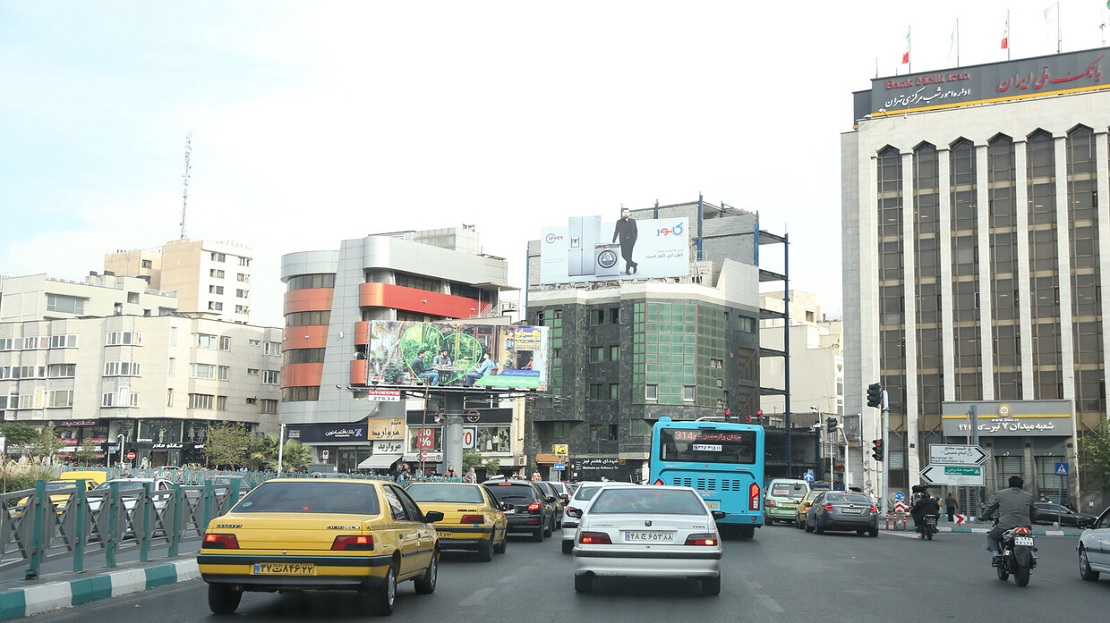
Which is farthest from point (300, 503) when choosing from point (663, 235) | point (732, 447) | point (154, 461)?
point (154, 461)

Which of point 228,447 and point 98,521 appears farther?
point 228,447

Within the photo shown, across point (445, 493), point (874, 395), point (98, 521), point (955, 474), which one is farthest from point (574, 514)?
point (955, 474)

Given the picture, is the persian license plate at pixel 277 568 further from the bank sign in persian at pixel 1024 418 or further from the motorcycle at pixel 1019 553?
the bank sign in persian at pixel 1024 418

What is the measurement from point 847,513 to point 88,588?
25.6 meters

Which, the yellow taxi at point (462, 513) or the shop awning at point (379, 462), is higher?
the yellow taxi at point (462, 513)

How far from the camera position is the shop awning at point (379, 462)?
314 feet

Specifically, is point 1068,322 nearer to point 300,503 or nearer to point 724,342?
point 724,342

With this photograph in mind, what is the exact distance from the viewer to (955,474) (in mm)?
42906

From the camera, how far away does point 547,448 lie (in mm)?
93812

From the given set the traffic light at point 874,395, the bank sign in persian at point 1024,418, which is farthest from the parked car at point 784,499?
the bank sign in persian at point 1024,418

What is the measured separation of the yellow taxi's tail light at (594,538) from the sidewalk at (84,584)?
5.53 metres

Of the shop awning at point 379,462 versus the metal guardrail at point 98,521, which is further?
the shop awning at point 379,462

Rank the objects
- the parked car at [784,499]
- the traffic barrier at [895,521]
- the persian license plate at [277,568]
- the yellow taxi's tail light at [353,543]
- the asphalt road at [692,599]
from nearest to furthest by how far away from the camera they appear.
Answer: the persian license plate at [277,568] < the yellow taxi's tail light at [353,543] < the asphalt road at [692,599] < the traffic barrier at [895,521] < the parked car at [784,499]

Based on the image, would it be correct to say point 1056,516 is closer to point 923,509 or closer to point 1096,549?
point 923,509
